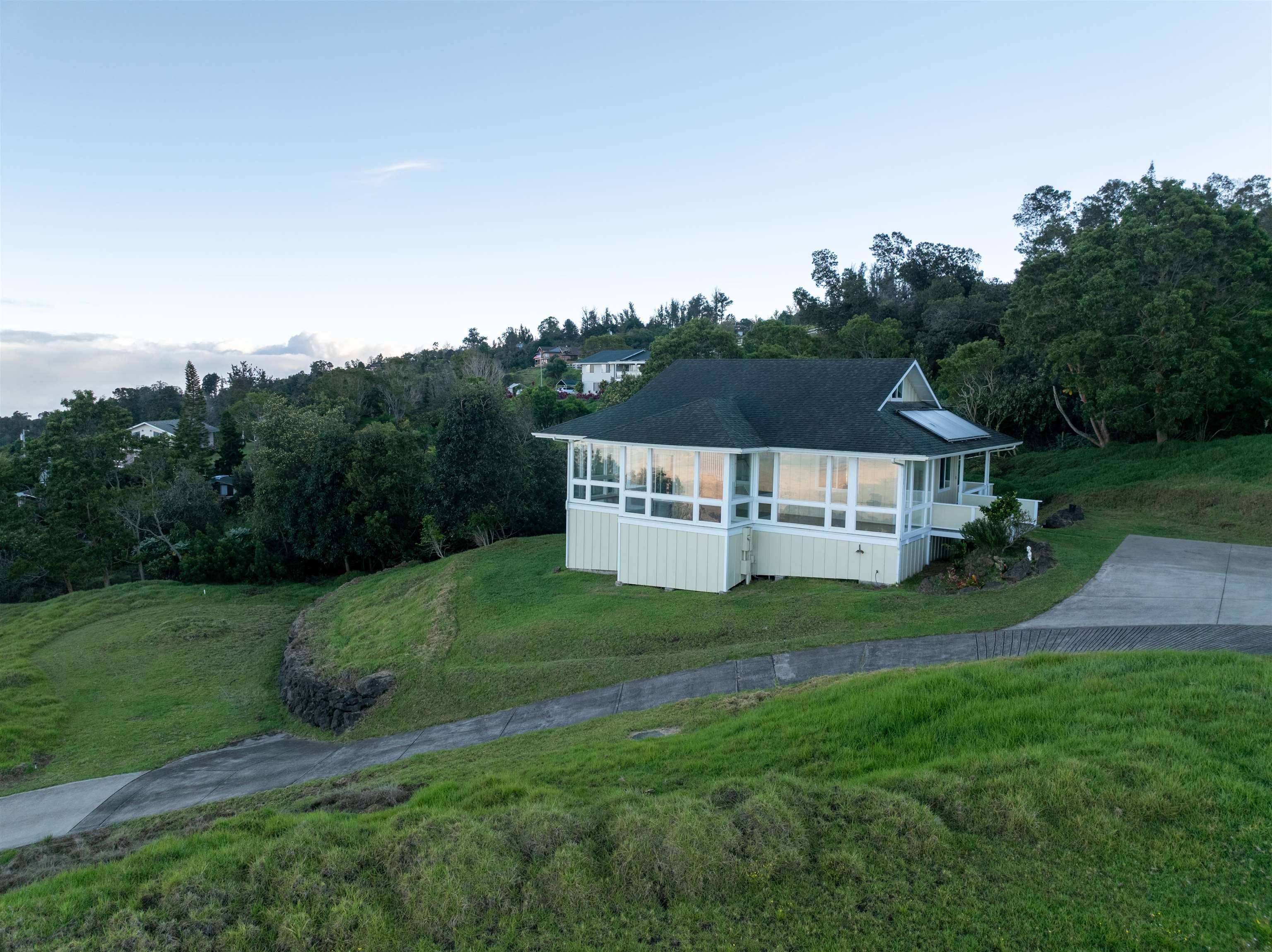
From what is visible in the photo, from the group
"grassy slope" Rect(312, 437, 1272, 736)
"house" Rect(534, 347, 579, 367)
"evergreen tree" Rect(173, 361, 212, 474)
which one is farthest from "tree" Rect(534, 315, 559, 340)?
"grassy slope" Rect(312, 437, 1272, 736)

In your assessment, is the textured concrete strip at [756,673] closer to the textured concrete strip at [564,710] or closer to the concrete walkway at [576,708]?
the concrete walkway at [576,708]

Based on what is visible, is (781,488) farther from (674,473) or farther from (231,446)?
(231,446)

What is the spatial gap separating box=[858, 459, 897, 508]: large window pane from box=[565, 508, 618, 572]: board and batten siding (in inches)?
220

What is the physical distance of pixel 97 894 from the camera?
521 cm

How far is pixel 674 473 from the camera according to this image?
1652 cm

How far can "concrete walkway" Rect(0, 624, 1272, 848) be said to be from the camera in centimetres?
988

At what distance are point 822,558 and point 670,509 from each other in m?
3.37

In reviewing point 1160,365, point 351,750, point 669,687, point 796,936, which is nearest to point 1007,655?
point 669,687

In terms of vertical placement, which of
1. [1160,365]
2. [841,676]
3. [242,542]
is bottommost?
[242,542]

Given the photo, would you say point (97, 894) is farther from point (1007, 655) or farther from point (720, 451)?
point (720, 451)

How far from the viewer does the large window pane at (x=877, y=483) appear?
1530 cm

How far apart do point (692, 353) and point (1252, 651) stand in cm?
3207

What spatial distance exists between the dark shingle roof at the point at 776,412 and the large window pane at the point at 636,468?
530 millimetres

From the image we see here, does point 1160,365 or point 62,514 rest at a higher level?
point 1160,365
